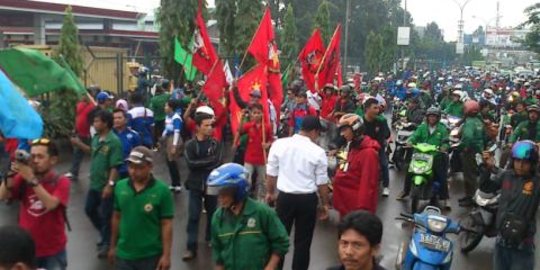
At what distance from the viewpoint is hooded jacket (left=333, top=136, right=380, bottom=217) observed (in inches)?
224

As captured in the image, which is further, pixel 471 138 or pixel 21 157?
pixel 471 138

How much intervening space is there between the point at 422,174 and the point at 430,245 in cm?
372

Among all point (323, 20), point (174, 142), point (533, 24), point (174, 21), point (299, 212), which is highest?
point (323, 20)

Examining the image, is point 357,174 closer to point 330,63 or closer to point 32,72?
point 32,72

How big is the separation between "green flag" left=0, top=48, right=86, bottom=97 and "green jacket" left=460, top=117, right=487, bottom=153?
604cm

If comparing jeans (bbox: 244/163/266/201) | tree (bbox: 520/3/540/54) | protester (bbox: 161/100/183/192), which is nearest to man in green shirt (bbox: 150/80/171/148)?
protester (bbox: 161/100/183/192)

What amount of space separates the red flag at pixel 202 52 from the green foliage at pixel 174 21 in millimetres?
5415

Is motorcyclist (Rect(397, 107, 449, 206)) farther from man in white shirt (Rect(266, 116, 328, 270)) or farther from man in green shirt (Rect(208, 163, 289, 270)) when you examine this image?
man in green shirt (Rect(208, 163, 289, 270))

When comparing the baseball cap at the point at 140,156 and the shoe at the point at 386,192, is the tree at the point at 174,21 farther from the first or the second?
the baseball cap at the point at 140,156

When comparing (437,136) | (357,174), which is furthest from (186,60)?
(357,174)

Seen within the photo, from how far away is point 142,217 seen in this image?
4.49 meters

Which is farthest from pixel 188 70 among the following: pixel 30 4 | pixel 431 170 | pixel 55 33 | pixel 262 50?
pixel 55 33

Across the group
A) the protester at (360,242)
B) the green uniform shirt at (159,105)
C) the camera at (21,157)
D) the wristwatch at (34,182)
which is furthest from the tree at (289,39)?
the protester at (360,242)

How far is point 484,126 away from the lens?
959cm
